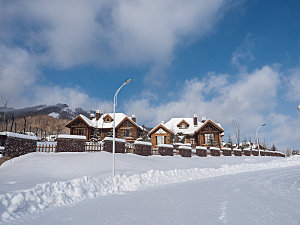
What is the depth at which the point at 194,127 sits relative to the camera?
148 feet

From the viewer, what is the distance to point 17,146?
13.9 metres

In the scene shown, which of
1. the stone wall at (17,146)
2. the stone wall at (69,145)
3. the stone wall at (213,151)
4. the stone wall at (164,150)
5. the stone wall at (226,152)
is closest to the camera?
the stone wall at (17,146)

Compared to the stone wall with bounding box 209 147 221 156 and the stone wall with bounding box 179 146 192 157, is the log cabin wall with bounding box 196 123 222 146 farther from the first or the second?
the stone wall with bounding box 179 146 192 157

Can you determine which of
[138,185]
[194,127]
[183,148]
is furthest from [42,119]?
[138,185]

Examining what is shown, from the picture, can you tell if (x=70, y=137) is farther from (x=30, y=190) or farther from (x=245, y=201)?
(x=245, y=201)

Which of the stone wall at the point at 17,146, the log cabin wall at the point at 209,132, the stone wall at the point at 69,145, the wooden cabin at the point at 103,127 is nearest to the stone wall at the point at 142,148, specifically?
the stone wall at the point at 69,145

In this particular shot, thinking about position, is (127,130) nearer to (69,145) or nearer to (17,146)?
(69,145)

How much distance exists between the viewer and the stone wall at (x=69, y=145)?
15664 mm

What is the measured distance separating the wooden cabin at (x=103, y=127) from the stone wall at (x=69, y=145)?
2162cm

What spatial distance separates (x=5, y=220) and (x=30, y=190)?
1.64m

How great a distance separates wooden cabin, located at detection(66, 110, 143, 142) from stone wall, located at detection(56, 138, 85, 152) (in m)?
21.6

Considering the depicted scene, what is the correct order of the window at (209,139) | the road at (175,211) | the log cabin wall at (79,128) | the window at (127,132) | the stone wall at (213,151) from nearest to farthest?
the road at (175,211), the stone wall at (213,151), the window at (209,139), the log cabin wall at (79,128), the window at (127,132)

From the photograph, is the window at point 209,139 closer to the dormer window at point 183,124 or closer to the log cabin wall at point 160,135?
the dormer window at point 183,124

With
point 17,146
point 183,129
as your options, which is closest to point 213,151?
point 183,129
